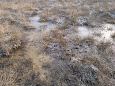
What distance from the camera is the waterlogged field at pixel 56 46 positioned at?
24.9ft

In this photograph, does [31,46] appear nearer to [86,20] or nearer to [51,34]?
[51,34]

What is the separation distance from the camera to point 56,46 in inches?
398

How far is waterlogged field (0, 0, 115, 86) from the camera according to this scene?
7.60m

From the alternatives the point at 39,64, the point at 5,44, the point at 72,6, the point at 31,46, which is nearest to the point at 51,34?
the point at 31,46

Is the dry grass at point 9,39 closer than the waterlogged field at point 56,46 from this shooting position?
No

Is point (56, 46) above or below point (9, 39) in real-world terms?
below

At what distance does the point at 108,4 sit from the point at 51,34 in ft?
28.6

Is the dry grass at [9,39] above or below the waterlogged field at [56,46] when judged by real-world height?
above

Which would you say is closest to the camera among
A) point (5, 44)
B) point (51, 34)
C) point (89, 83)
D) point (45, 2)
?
point (89, 83)

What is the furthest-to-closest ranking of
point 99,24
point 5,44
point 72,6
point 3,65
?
point 72,6, point 99,24, point 5,44, point 3,65

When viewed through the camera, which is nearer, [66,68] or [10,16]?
[66,68]

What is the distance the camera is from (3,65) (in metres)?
8.20

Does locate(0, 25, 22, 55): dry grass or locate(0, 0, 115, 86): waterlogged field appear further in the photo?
locate(0, 25, 22, 55): dry grass

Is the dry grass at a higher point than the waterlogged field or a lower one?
higher
